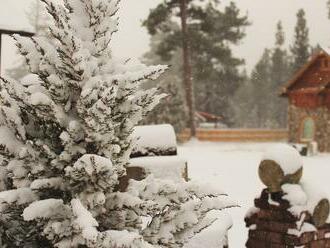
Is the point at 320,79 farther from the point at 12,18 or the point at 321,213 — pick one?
the point at 321,213

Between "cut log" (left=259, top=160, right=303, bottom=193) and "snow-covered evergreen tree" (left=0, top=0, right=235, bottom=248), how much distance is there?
9.50 feet

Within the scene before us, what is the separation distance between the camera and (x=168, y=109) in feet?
99.2

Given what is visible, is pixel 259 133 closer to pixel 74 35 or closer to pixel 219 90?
pixel 219 90

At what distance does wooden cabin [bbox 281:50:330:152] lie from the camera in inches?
1043

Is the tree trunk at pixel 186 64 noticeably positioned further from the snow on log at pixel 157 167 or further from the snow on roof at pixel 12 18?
the snow on log at pixel 157 167

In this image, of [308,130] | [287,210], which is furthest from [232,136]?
[287,210]

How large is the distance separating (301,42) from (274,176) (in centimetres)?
4687

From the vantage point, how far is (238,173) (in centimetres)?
1634

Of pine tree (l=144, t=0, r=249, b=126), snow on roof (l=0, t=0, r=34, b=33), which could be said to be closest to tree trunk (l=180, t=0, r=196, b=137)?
pine tree (l=144, t=0, r=249, b=126)

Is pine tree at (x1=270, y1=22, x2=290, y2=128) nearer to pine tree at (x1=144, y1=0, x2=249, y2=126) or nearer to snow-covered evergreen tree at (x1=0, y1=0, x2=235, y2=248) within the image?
pine tree at (x1=144, y1=0, x2=249, y2=126)


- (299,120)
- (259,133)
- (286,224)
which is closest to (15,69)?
(259,133)

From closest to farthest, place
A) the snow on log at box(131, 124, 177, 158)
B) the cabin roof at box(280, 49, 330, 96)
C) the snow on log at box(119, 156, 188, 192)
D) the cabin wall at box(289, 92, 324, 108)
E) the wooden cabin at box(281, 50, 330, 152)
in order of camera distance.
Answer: the snow on log at box(119, 156, 188, 192) < the snow on log at box(131, 124, 177, 158) < the cabin roof at box(280, 49, 330, 96) < the wooden cabin at box(281, 50, 330, 152) < the cabin wall at box(289, 92, 324, 108)

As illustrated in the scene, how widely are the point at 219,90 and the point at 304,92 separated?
837 inches

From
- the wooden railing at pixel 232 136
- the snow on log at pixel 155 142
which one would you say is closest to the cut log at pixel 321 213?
the snow on log at pixel 155 142
